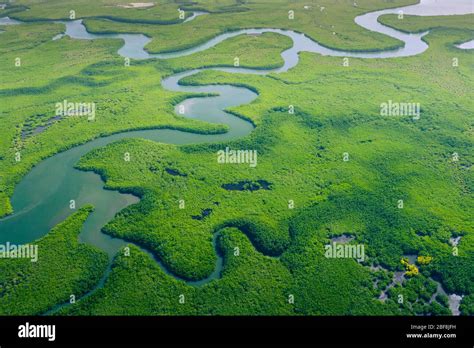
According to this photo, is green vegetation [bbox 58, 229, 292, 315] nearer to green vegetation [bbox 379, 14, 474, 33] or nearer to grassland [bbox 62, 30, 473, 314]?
grassland [bbox 62, 30, 473, 314]

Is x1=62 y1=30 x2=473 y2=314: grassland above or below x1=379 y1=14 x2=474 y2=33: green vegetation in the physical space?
below

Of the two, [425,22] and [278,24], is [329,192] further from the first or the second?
[425,22]

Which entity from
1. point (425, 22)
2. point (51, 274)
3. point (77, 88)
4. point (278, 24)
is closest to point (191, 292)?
point (51, 274)

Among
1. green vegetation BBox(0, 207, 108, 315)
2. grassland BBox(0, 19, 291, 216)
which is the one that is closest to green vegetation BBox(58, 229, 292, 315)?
green vegetation BBox(0, 207, 108, 315)

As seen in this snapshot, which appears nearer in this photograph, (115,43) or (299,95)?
(299,95)

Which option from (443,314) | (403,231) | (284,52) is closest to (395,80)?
(284,52)

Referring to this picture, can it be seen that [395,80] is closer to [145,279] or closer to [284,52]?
[284,52]
